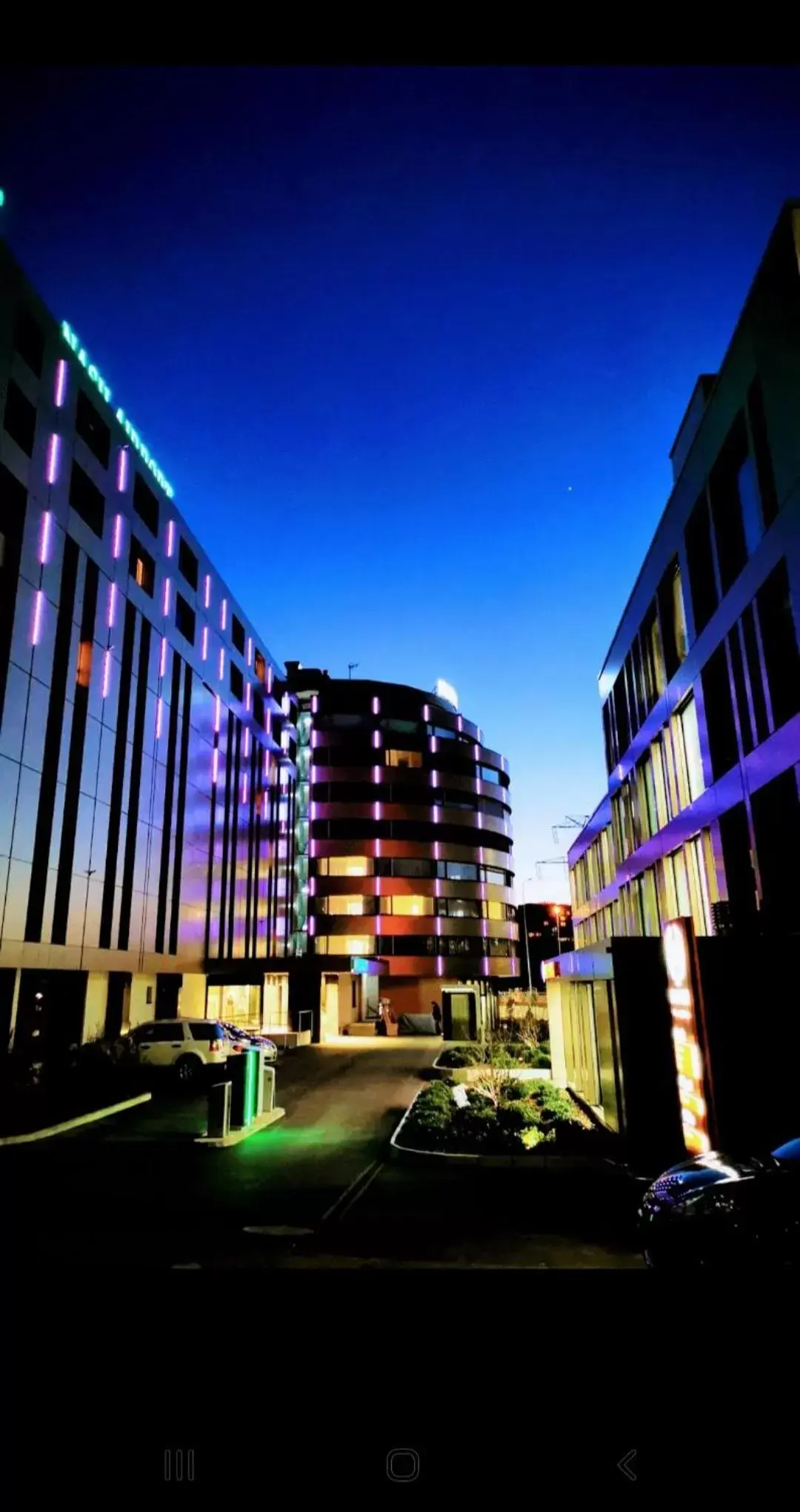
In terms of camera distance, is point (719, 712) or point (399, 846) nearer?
point (719, 712)

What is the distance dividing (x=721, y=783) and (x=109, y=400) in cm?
2937

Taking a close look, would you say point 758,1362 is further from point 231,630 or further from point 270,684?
point 270,684

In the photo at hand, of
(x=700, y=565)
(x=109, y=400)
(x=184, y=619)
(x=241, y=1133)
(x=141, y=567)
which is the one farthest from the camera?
(x=184, y=619)

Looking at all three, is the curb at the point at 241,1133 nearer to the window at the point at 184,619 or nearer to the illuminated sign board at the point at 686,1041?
the illuminated sign board at the point at 686,1041

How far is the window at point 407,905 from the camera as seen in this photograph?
234ft

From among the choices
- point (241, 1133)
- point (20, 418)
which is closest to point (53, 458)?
point (20, 418)

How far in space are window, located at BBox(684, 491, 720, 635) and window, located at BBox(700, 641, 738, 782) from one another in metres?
1.10

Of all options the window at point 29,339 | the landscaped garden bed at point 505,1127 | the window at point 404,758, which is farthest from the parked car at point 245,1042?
the window at point 404,758

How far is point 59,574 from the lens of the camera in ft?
94.5

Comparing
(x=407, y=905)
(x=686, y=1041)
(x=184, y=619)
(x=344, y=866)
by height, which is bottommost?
(x=686, y=1041)

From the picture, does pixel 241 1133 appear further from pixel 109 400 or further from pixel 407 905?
pixel 407 905

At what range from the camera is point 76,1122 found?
57.7 feet

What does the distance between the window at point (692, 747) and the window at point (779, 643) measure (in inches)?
155

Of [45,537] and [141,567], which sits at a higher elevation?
[141,567]
